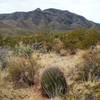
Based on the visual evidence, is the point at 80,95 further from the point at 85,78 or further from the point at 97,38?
the point at 97,38

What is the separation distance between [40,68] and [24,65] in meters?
0.97

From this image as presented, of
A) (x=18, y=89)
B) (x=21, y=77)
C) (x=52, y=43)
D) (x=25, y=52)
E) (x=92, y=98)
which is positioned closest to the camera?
(x=92, y=98)

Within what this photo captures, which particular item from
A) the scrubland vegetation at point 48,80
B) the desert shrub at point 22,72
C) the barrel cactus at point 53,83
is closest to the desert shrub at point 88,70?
the scrubland vegetation at point 48,80

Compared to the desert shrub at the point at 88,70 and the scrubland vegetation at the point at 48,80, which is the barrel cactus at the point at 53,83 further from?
the desert shrub at the point at 88,70

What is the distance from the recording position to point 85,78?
11062mm

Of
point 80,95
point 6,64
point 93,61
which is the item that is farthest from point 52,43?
point 80,95

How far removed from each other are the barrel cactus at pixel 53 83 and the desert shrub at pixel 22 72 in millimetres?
1736

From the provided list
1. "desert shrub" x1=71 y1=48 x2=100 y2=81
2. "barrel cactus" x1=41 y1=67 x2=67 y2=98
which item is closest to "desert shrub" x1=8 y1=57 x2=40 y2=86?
"desert shrub" x1=71 y1=48 x2=100 y2=81

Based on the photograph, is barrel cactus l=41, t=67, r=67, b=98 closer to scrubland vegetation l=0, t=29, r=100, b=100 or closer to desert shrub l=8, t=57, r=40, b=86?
scrubland vegetation l=0, t=29, r=100, b=100

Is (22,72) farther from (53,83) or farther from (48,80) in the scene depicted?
(53,83)

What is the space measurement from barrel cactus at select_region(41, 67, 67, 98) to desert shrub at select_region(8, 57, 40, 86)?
5.70ft

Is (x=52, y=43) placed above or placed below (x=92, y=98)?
below

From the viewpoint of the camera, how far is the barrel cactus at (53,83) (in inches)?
379

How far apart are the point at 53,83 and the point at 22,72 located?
2.55 meters
